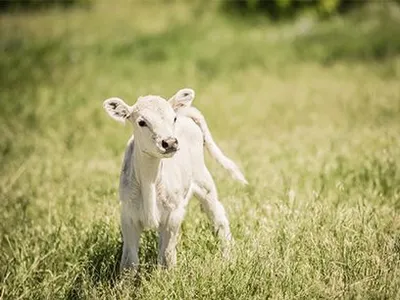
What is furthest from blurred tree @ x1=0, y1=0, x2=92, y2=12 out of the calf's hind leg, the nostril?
the nostril

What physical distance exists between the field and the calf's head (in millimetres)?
782

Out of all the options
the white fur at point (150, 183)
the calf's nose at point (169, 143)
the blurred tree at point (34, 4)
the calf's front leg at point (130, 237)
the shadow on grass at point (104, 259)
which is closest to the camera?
the calf's nose at point (169, 143)

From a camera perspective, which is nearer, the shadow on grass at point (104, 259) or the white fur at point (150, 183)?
the white fur at point (150, 183)

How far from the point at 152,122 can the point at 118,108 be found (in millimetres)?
367

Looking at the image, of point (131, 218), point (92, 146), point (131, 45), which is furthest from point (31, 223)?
point (131, 45)

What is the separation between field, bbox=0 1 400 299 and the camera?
4.62m

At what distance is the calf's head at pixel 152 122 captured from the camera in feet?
14.4

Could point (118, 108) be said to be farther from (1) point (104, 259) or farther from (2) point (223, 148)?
(2) point (223, 148)

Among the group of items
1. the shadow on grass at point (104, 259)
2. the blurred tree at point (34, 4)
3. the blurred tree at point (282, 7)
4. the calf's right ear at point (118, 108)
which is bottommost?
the blurred tree at point (34, 4)

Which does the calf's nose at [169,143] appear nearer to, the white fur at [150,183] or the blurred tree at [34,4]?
the white fur at [150,183]

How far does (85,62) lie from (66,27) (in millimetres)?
4950

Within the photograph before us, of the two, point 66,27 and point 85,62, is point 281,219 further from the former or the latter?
point 66,27

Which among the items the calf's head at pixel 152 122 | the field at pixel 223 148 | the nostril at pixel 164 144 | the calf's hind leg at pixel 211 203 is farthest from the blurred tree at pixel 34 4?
the nostril at pixel 164 144

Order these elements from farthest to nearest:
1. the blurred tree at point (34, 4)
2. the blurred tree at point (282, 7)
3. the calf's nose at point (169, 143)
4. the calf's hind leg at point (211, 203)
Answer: the blurred tree at point (34, 4) → the blurred tree at point (282, 7) → the calf's hind leg at point (211, 203) → the calf's nose at point (169, 143)
